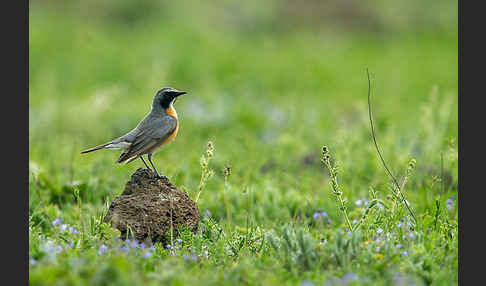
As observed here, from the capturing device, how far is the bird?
499 cm

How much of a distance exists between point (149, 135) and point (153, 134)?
0.03 meters

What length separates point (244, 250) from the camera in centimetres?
458

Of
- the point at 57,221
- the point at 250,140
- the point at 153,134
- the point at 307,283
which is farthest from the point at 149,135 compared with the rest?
the point at 250,140

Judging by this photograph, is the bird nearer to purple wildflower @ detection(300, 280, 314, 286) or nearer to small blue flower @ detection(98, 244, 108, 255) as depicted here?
small blue flower @ detection(98, 244, 108, 255)

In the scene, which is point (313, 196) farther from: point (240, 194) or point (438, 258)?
point (438, 258)

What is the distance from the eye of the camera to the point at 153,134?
500 cm

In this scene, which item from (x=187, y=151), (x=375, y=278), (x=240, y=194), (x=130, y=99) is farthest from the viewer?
(x=130, y=99)

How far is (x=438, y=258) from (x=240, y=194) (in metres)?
2.37

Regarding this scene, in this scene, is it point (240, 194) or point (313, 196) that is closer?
point (240, 194)

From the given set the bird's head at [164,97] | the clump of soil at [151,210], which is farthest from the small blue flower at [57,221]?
the bird's head at [164,97]

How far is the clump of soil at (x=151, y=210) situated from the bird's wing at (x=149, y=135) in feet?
0.60

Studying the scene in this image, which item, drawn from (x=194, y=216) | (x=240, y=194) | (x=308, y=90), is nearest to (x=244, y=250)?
(x=194, y=216)

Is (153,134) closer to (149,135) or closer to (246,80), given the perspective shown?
(149,135)

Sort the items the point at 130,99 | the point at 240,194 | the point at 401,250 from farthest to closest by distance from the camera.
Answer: the point at 130,99, the point at 240,194, the point at 401,250
